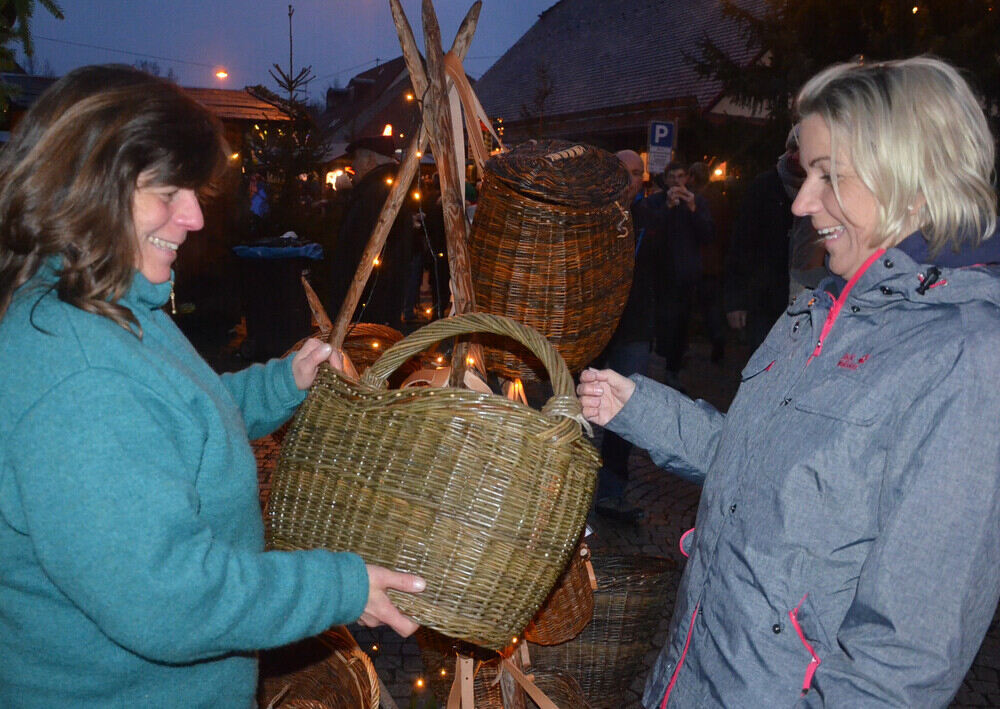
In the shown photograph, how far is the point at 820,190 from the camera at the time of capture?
1.67 m

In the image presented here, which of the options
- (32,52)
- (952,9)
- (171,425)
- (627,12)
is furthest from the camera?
(627,12)

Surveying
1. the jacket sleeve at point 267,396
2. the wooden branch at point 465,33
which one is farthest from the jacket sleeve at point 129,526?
the wooden branch at point 465,33

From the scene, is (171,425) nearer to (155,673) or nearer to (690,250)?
(155,673)

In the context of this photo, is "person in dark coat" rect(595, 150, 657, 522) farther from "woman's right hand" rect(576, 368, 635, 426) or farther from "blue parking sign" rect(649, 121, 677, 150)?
"blue parking sign" rect(649, 121, 677, 150)

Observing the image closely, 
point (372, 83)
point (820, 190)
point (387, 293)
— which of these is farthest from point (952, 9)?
point (372, 83)

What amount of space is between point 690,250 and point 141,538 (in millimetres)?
7129

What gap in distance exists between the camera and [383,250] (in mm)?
5430

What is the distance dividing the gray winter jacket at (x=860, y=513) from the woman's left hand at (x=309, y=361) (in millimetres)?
1041

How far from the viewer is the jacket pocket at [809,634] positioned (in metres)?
1.46

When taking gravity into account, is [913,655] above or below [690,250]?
below

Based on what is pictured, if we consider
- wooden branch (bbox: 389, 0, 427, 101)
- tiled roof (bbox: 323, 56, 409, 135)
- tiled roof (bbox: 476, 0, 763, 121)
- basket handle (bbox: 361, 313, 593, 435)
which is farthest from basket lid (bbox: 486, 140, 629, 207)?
tiled roof (bbox: 323, 56, 409, 135)

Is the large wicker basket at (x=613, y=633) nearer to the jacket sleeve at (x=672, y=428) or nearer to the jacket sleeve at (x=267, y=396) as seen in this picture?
the jacket sleeve at (x=672, y=428)

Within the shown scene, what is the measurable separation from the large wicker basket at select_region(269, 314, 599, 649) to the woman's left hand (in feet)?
1.30

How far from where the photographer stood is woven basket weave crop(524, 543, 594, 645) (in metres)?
2.63
